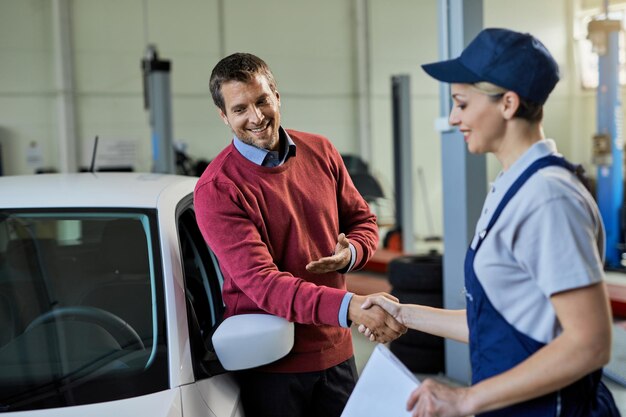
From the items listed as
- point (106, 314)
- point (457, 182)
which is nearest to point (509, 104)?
point (106, 314)

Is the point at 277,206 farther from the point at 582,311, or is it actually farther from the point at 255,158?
the point at 582,311

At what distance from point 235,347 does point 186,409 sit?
18 centimetres

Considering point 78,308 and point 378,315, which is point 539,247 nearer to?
point 378,315

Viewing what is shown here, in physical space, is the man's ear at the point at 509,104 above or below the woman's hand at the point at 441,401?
above

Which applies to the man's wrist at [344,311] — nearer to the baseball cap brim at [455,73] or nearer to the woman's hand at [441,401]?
the woman's hand at [441,401]

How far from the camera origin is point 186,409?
154cm

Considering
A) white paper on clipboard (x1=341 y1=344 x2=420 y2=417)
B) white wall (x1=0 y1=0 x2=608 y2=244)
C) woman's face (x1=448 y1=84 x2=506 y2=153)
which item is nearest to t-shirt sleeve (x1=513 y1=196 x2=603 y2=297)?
Result: woman's face (x1=448 y1=84 x2=506 y2=153)

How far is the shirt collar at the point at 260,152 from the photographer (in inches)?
72.4

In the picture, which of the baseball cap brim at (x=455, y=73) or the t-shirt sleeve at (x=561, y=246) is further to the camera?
the baseball cap brim at (x=455, y=73)

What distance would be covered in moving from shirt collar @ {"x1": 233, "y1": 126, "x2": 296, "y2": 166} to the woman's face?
0.70 metres

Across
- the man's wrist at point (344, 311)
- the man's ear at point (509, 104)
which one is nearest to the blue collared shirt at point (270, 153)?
the man's wrist at point (344, 311)

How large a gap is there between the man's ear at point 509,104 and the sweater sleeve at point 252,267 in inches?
25.8

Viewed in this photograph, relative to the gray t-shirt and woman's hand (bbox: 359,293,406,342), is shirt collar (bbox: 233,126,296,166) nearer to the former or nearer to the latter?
woman's hand (bbox: 359,293,406,342)

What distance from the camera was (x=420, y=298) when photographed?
4355mm
